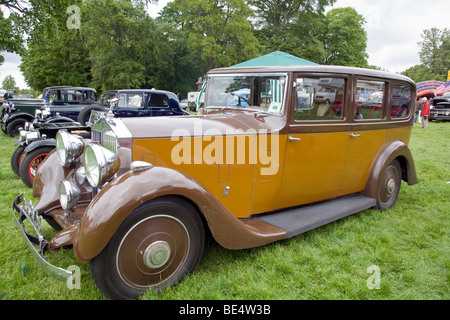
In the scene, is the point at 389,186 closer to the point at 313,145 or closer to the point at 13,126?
the point at 313,145

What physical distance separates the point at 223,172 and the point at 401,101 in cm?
296

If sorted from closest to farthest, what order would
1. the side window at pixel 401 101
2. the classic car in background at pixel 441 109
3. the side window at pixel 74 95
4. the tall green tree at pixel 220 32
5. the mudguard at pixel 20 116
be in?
the side window at pixel 401 101 → the mudguard at pixel 20 116 → the side window at pixel 74 95 → the classic car in background at pixel 441 109 → the tall green tree at pixel 220 32

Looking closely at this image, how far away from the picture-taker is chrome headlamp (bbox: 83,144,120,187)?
6.89 feet

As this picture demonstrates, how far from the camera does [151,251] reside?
2.13 meters

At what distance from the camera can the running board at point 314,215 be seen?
2797 millimetres

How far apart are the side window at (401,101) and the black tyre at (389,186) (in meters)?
0.68

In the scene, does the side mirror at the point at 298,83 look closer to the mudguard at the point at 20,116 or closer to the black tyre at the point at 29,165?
the black tyre at the point at 29,165

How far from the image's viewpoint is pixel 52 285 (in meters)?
2.31

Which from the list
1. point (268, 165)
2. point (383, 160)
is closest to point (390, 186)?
point (383, 160)

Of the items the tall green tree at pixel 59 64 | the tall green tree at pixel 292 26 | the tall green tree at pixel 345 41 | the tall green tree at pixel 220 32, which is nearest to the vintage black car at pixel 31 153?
the tall green tree at pixel 59 64

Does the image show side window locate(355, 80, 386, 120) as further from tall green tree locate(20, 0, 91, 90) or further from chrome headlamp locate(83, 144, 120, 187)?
tall green tree locate(20, 0, 91, 90)

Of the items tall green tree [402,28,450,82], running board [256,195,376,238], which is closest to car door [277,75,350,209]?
running board [256,195,376,238]

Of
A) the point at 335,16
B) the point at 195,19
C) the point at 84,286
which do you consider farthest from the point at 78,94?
the point at 335,16

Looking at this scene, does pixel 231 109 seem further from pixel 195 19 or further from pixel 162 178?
pixel 195 19
